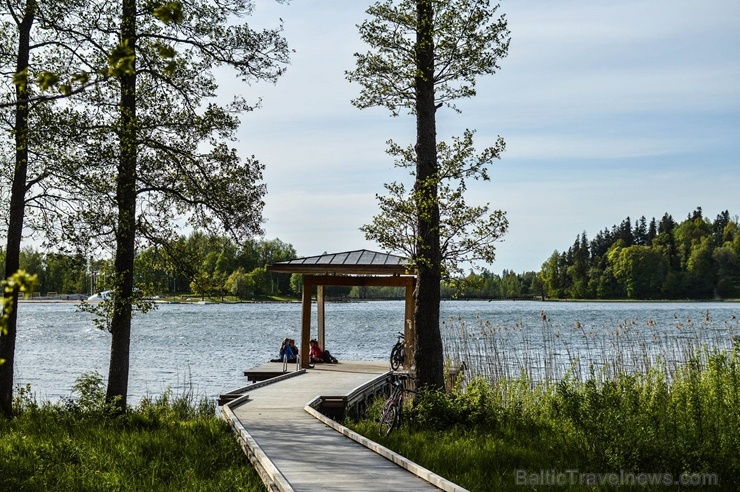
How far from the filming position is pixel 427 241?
537 inches

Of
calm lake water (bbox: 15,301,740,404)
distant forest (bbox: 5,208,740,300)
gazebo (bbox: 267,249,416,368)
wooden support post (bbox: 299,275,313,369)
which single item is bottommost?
calm lake water (bbox: 15,301,740,404)

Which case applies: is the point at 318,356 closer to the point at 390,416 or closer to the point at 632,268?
the point at 390,416

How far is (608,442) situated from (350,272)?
401 inches

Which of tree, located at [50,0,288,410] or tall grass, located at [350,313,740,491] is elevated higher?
tree, located at [50,0,288,410]

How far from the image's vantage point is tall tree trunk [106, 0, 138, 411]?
1248 centimetres

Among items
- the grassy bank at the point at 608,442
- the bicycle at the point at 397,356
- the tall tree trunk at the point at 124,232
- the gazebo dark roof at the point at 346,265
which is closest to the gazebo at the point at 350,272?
the gazebo dark roof at the point at 346,265

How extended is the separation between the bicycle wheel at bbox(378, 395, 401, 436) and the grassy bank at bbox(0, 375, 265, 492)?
211 cm

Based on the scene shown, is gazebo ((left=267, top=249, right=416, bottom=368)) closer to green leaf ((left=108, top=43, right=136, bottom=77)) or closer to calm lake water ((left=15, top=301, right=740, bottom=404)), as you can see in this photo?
calm lake water ((left=15, top=301, right=740, bottom=404))

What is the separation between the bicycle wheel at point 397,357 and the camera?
19625 millimetres

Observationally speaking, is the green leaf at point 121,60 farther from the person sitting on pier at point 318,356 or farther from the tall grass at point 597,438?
the person sitting on pier at point 318,356

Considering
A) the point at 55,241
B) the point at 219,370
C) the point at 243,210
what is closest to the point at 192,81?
the point at 243,210

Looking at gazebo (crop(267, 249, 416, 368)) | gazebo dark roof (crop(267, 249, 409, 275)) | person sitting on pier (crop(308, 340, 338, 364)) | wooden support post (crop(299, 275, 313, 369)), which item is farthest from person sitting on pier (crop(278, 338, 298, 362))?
gazebo dark roof (crop(267, 249, 409, 275))

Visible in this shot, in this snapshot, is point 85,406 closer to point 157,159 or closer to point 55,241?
point 55,241

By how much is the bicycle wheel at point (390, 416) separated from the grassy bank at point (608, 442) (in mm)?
127
